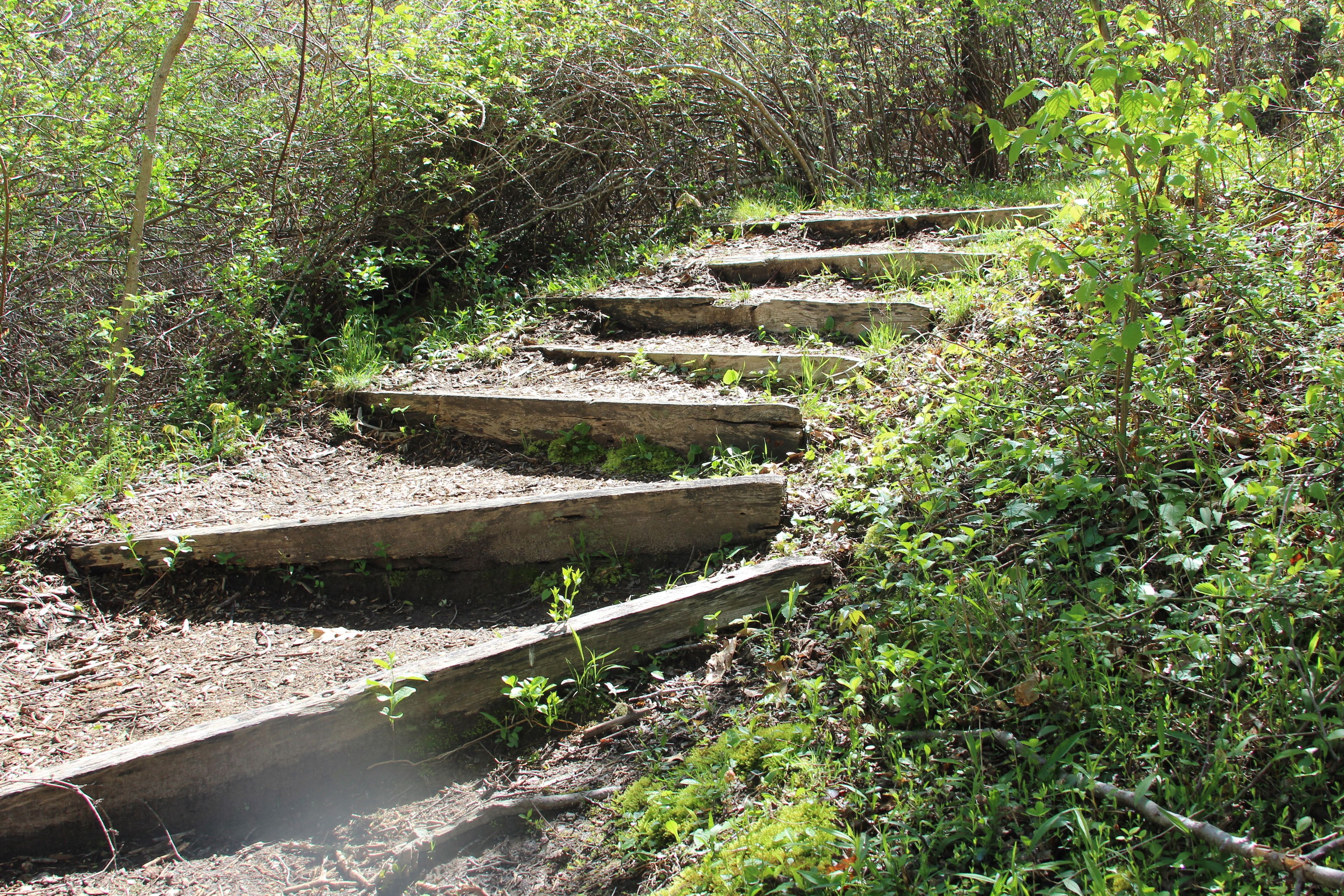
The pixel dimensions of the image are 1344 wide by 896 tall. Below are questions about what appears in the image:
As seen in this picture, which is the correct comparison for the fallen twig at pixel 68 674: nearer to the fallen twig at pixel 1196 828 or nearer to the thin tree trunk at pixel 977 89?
the fallen twig at pixel 1196 828

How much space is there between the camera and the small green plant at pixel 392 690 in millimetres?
2018

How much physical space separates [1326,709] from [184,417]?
457 cm

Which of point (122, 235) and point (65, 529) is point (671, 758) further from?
point (122, 235)

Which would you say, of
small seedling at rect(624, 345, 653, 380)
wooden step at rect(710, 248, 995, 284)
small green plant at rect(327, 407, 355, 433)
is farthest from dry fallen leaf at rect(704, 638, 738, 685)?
small green plant at rect(327, 407, 355, 433)

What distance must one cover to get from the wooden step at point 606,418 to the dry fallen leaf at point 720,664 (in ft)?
3.39

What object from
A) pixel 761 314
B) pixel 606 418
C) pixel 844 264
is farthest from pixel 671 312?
pixel 606 418

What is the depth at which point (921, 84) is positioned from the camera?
7.06m

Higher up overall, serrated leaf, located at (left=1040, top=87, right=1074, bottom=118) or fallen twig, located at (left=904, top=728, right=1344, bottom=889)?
serrated leaf, located at (left=1040, top=87, right=1074, bottom=118)

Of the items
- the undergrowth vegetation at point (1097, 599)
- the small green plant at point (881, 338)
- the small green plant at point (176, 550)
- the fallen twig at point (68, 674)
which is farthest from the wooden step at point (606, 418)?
the fallen twig at point (68, 674)

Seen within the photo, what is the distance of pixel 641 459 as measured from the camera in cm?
338

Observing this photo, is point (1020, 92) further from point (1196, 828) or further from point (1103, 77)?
point (1196, 828)

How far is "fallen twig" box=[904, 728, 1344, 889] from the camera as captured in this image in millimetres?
1284

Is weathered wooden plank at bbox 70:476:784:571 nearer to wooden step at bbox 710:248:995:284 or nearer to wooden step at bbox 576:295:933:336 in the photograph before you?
wooden step at bbox 576:295:933:336

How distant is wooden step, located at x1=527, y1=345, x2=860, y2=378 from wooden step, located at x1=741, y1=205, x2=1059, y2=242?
1.70m
